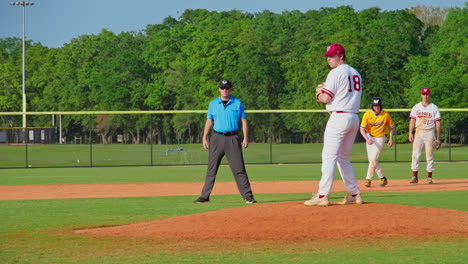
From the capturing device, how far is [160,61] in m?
82.4

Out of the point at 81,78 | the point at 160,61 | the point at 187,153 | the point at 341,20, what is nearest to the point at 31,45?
the point at 81,78

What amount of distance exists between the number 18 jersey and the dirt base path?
511 centimetres

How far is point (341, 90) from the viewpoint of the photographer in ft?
27.0

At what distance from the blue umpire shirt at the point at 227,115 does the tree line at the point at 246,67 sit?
26.4m

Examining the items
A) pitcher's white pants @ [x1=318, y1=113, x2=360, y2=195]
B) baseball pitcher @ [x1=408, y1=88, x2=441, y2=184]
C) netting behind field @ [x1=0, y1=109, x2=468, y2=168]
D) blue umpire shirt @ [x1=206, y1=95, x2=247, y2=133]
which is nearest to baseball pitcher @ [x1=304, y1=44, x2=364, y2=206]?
pitcher's white pants @ [x1=318, y1=113, x2=360, y2=195]

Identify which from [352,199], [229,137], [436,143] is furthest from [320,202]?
[436,143]

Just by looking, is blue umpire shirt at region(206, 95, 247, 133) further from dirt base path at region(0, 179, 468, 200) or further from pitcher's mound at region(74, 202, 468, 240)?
dirt base path at region(0, 179, 468, 200)

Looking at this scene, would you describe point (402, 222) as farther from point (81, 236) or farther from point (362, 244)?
point (81, 236)

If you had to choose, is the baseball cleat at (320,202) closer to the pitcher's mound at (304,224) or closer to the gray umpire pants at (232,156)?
the pitcher's mound at (304,224)

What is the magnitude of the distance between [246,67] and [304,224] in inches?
2425

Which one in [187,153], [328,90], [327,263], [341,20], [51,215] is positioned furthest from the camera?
[341,20]

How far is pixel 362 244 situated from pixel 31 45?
380ft

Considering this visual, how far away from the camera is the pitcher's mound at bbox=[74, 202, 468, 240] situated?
23.0ft

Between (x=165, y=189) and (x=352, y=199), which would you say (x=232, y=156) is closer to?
(x=352, y=199)
